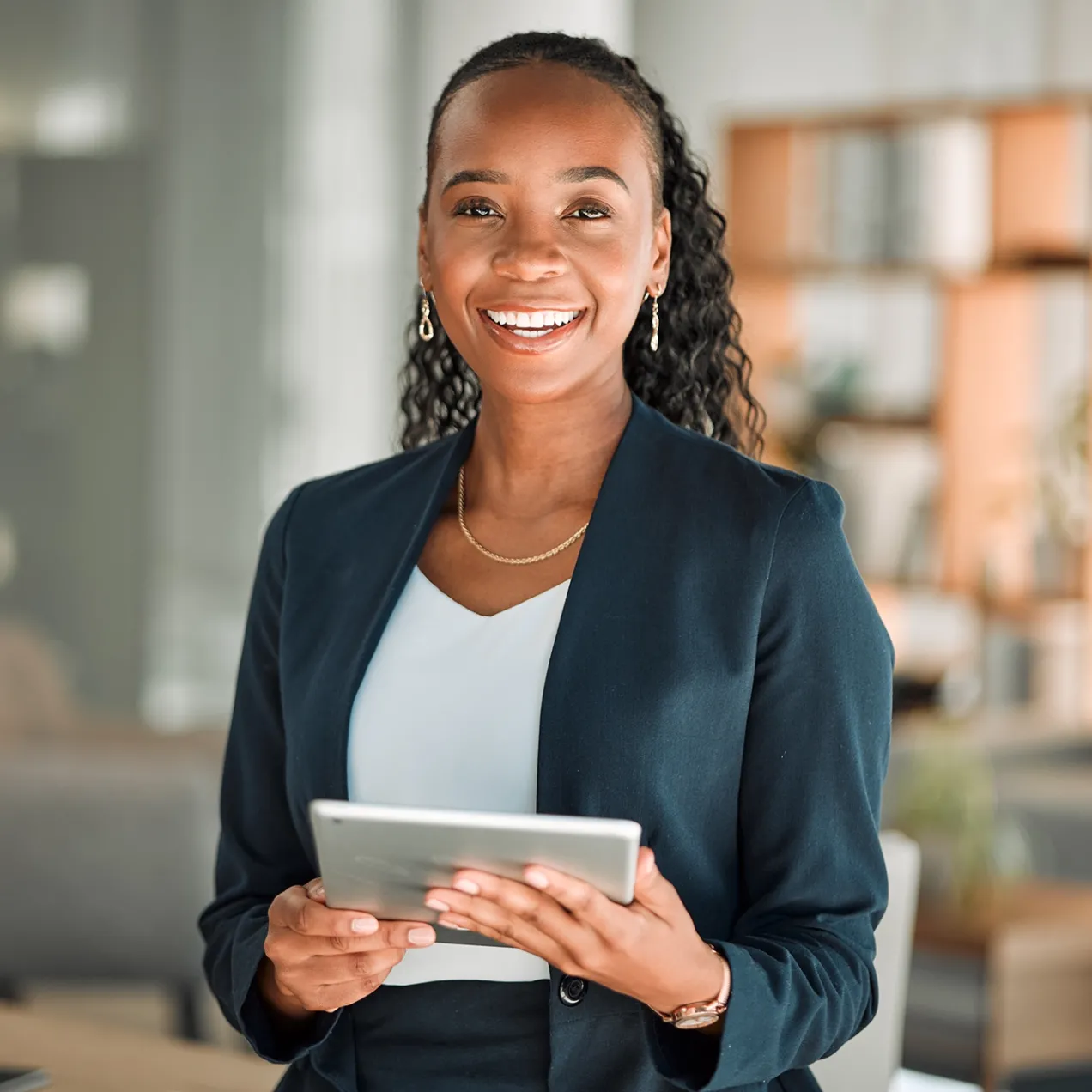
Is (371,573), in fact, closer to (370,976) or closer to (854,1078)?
(370,976)

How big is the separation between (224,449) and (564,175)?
2.13m

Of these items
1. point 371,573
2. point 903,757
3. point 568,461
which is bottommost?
point 903,757

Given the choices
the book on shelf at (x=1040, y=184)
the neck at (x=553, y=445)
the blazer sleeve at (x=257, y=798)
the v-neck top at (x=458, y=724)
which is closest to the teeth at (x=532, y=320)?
the neck at (x=553, y=445)

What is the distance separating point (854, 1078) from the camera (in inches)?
64.6

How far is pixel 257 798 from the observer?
5.05ft

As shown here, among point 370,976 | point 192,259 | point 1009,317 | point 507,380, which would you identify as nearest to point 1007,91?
point 1009,317

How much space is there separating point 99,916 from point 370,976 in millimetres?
1638

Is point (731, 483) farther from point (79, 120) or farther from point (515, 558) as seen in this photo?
point (79, 120)

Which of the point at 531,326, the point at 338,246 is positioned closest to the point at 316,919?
the point at 531,326

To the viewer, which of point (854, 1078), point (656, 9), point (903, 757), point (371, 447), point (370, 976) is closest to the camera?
point (370, 976)

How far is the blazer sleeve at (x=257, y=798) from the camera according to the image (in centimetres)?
151

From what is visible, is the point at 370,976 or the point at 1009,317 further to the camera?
the point at 1009,317

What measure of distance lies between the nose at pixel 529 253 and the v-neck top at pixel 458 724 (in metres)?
0.27

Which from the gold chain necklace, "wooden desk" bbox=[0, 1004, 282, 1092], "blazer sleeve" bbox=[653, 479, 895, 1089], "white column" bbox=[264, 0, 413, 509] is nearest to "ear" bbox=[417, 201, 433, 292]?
the gold chain necklace
